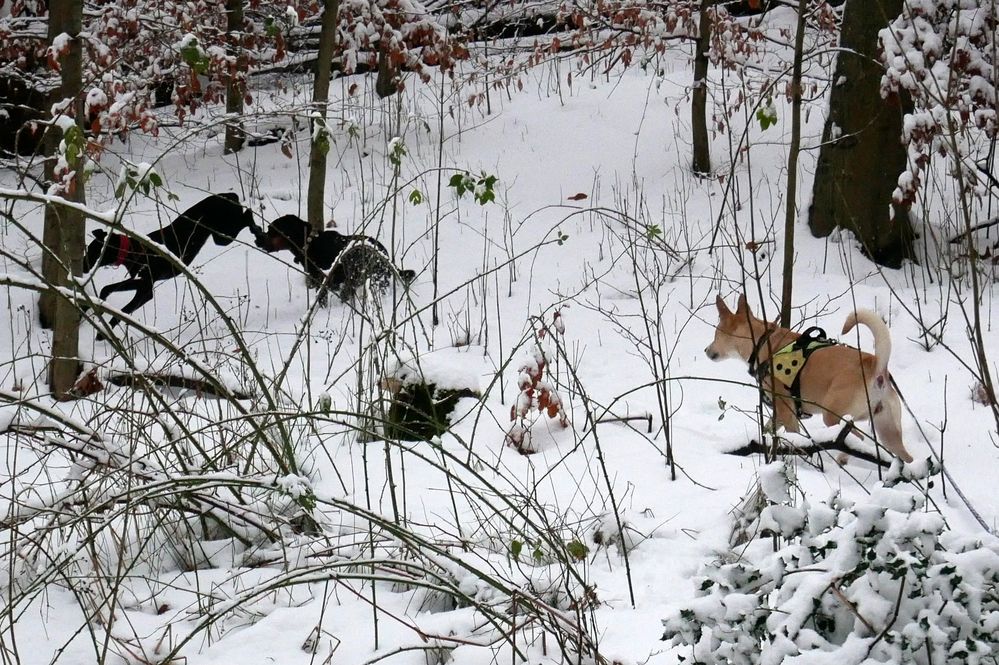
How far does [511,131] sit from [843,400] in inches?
275

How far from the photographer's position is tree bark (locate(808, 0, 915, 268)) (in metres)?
7.01

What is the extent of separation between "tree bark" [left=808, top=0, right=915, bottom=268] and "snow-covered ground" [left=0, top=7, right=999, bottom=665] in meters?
0.27

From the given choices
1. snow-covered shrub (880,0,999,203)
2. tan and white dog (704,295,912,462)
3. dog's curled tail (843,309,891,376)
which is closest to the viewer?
dog's curled tail (843,309,891,376)

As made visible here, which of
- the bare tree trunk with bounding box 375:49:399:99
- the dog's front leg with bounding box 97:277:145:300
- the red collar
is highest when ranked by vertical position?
the bare tree trunk with bounding box 375:49:399:99

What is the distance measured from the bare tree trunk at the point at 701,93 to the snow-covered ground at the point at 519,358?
0.76 ft

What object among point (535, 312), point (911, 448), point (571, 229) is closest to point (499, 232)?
point (571, 229)

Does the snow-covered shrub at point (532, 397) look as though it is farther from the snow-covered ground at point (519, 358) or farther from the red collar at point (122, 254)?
the red collar at point (122, 254)

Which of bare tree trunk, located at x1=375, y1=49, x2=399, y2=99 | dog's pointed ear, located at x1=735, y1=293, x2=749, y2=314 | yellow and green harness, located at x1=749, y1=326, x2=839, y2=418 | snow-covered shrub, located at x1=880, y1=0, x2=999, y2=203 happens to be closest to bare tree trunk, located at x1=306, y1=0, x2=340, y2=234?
bare tree trunk, located at x1=375, y1=49, x2=399, y2=99

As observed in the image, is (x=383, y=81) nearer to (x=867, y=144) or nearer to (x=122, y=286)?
(x=122, y=286)

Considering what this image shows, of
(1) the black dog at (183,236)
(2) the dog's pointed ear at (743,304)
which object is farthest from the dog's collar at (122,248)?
(2) the dog's pointed ear at (743,304)

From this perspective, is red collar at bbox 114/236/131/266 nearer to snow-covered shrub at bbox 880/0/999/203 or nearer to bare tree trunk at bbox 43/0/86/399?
bare tree trunk at bbox 43/0/86/399

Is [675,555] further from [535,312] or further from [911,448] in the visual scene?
[535,312]

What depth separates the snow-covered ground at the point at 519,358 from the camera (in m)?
2.91

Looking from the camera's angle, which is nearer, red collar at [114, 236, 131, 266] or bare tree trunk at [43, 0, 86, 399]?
bare tree trunk at [43, 0, 86, 399]
